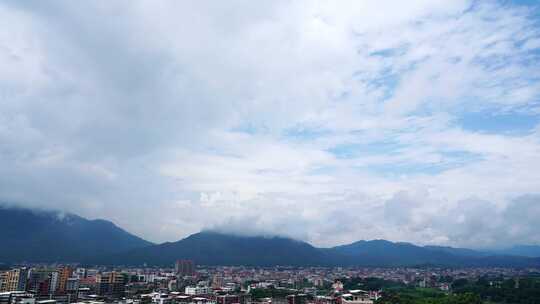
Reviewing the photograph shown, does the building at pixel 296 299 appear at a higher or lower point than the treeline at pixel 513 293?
lower

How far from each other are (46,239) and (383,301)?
102583 millimetres

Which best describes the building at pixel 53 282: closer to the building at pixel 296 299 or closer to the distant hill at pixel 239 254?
the building at pixel 296 299

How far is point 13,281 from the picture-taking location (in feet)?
114

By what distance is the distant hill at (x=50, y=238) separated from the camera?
9888cm

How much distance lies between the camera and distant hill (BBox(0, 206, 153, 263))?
3893 inches

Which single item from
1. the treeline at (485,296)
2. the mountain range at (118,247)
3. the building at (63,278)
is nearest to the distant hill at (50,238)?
the mountain range at (118,247)

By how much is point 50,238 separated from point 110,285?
84717 millimetres

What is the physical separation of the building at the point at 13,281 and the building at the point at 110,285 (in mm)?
5764

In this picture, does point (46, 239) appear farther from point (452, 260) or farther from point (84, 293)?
point (452, 260)

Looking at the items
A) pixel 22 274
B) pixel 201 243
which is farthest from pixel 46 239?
pixel 22 274

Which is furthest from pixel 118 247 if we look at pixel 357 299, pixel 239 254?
pixel 357 299

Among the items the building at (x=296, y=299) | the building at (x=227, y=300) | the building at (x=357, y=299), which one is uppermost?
the building at (x=357, y=299)

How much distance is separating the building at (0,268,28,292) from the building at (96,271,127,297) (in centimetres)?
576

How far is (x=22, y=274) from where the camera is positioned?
35.6 m
